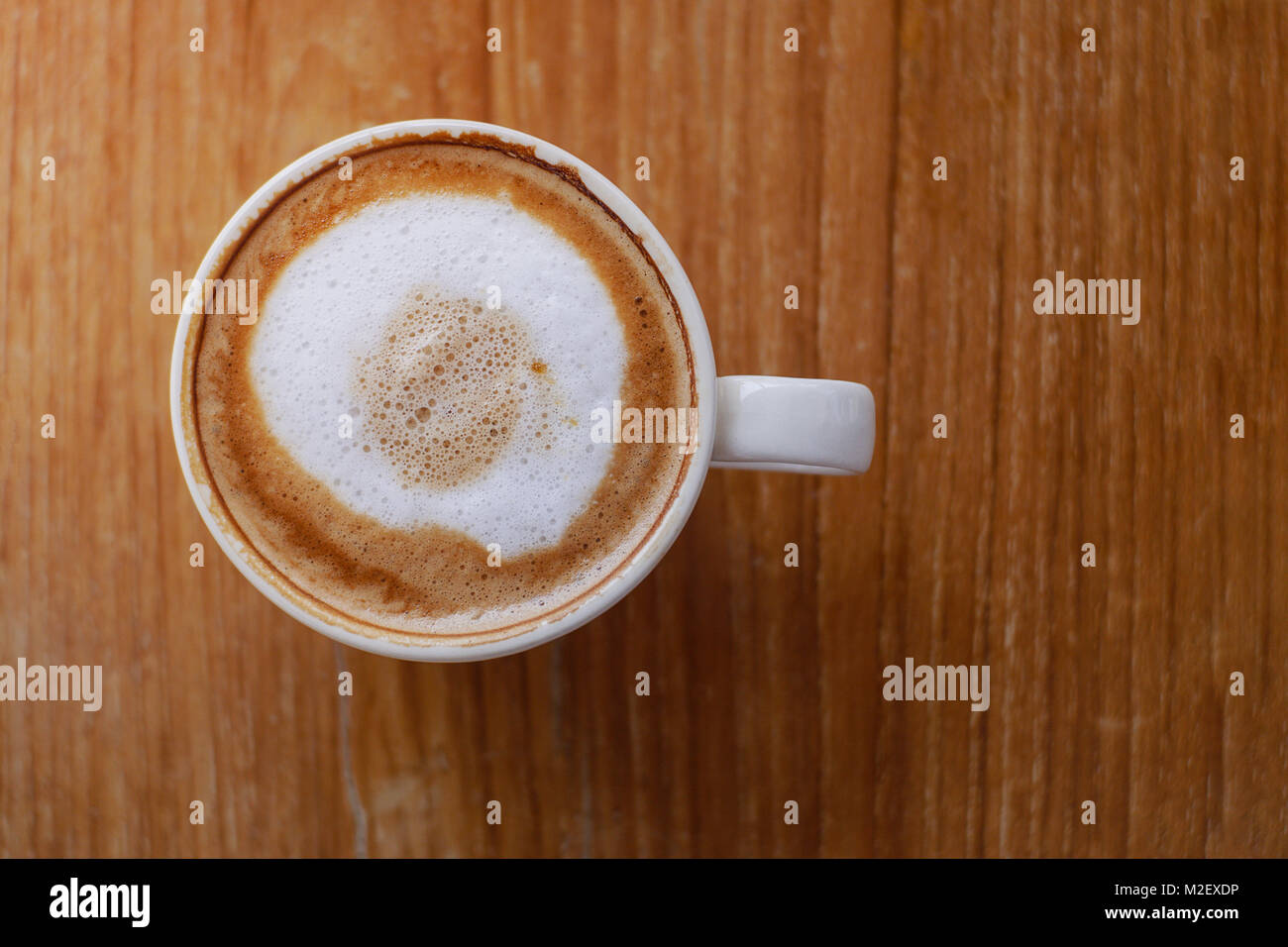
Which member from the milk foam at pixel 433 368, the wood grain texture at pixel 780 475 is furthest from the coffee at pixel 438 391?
the wood grain texture at pixel 780 475

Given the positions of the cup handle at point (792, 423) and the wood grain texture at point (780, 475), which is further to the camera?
the wood grain texture at point (780, 475)

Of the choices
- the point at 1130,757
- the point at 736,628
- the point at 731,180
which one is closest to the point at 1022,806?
the point at 1130,757

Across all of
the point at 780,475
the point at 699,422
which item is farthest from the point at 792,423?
the point at 780,475

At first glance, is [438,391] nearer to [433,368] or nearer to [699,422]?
[433,368]

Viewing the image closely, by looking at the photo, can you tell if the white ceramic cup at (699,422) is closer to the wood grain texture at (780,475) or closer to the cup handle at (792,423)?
the cup handle at (792,423)

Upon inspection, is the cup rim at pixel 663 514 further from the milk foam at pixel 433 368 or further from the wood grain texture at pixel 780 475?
the wood grain texture at pixel 780 475

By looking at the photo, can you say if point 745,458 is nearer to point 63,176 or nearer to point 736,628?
point 736,628

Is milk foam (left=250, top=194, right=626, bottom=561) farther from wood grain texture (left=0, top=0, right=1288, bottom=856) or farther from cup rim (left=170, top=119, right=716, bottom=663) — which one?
wood grain texture (left=0, top=0, right=1288, bottom=856)
